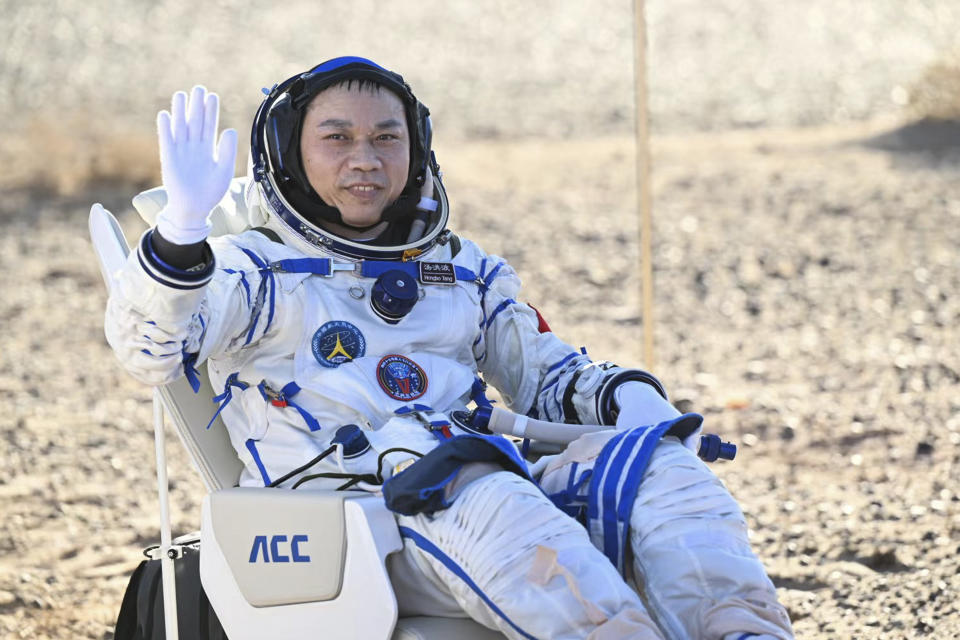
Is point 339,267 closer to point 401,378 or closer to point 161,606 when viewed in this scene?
point 401,378

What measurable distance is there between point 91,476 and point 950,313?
486 cm

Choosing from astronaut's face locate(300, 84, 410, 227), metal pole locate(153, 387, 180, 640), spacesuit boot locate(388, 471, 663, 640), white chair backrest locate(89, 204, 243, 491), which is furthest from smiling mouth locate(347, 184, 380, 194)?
spacesuit boot locate(388, 471, 663, 640)

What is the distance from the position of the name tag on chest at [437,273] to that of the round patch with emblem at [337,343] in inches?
9.4

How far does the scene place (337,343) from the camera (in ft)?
10.2

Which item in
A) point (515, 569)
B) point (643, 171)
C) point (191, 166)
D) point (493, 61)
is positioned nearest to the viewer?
point (515, 569)

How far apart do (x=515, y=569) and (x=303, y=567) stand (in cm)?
48

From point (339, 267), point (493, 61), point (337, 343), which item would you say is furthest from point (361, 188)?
point (493, 61)

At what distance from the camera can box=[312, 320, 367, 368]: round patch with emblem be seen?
3.09m

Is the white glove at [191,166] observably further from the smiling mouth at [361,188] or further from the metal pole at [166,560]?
the metal pole at [166,560]

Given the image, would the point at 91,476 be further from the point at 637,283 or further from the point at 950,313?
the point at 950,313

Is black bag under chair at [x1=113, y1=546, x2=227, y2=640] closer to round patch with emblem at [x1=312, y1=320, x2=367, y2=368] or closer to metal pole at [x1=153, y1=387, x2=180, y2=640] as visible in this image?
metal pole at [x1=153, y1=387, x2=180, y2=640]

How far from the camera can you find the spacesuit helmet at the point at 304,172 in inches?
127

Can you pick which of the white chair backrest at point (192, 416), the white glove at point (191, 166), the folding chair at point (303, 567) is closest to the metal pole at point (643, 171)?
the white chair backrest at point (192, 416)

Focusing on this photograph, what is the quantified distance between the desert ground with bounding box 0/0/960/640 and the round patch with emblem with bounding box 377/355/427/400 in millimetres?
1542
